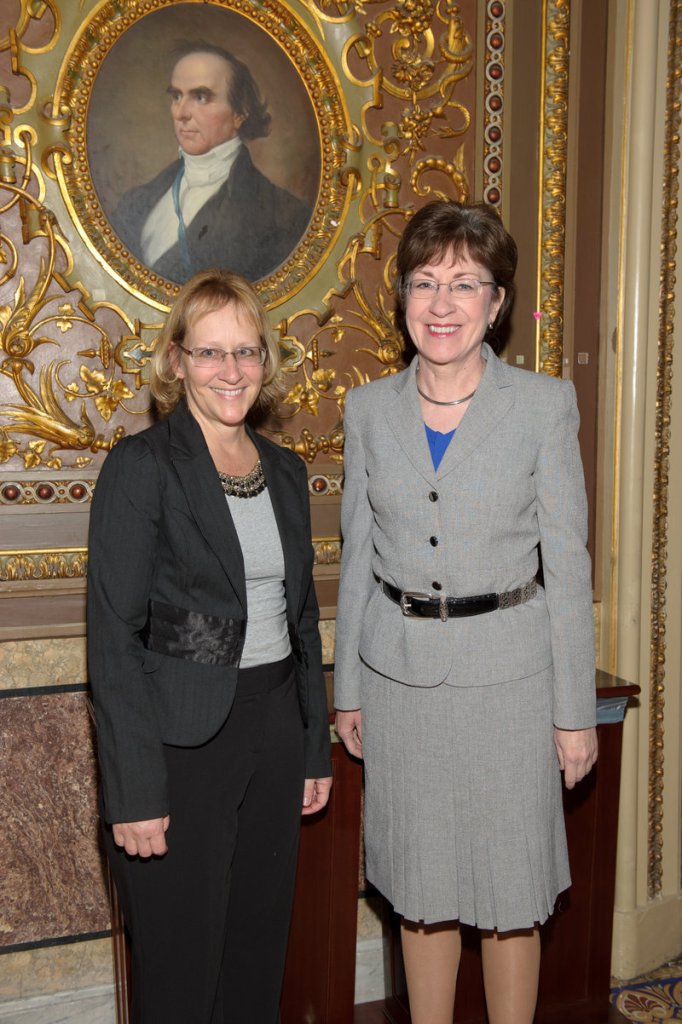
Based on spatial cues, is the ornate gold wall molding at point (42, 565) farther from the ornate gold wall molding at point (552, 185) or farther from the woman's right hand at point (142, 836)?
the ornate gold wall molding at point (552, 185)

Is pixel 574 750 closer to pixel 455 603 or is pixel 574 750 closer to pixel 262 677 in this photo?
pixel 455 603

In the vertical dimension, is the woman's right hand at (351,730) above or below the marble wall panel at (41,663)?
below

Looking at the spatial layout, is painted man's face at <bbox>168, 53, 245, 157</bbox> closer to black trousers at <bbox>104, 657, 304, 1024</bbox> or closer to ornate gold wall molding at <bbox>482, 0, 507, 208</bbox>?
ornate gold wall molding at <bbox>482, 0, 507, 208</bbox>

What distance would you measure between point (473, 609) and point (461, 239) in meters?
0.78

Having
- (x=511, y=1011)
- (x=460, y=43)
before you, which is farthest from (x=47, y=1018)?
(x=460, y=43)

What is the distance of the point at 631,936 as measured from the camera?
305 centimetres

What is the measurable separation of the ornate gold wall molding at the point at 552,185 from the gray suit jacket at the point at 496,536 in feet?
2.71

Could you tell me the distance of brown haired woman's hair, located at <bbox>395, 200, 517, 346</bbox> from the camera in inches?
81.6

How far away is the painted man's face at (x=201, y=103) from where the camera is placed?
2.47m

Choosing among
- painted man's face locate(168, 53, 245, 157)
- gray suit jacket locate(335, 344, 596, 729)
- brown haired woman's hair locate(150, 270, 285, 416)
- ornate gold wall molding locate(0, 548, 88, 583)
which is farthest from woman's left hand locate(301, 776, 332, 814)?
painted man's face locate(168, 53, 245, 157)

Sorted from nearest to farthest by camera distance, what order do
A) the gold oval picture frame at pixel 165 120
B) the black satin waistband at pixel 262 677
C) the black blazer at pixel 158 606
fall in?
the black blazer at pixel 158 606, the black satin waistband at pixel 262 677, the gold oval picture frame at pixel 165 120

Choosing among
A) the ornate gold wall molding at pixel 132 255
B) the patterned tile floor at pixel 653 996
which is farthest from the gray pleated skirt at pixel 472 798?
the patterned tile floor at pixel 653 996

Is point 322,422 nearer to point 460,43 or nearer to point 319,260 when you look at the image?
point 319,260

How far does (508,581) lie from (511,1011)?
986mm
